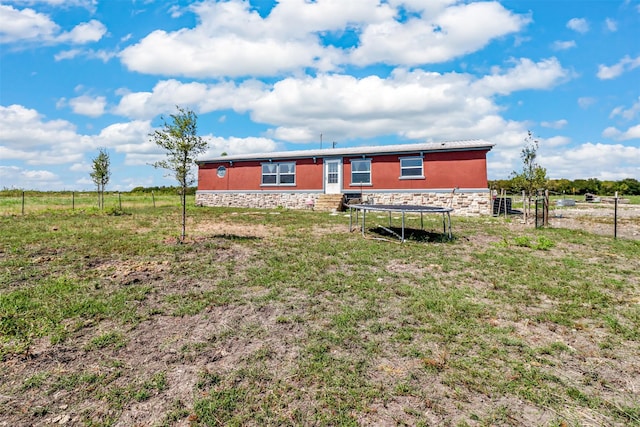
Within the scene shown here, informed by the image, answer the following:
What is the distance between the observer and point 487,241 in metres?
10.4

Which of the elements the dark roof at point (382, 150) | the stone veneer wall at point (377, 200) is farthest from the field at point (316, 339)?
the dark roof at point (382, 150)

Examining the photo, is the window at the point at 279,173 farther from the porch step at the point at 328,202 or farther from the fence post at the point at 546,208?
the fence post at the point at 546,208

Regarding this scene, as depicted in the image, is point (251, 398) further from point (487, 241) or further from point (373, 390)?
point (487, 241)

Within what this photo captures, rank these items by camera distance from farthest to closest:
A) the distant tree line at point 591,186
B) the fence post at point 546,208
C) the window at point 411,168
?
the distant tree line at point 591,186
the window at point 411,168
the fence post at point 546,208

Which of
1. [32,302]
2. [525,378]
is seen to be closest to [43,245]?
[32,302]

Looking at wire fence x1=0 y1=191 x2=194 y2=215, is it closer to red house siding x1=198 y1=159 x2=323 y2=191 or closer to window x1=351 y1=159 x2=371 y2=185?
red house siding x1=198 y1=159 x2=323 y2=191

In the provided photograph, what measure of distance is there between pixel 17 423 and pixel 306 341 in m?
2.75

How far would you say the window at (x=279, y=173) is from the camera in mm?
24391

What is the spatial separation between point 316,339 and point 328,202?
17.6m

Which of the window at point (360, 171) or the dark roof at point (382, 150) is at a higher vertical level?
the dark roof at point (382, 150)

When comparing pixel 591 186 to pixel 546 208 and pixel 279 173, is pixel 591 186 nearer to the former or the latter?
pixel 546 208

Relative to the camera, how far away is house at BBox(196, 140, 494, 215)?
765 inches

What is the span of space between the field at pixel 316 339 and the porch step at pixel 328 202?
42.8ft

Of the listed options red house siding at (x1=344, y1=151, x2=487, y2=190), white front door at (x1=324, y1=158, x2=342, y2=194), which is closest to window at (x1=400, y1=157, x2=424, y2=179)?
red house siding at (x1=344, y1=151, x2=487, y2=190)
